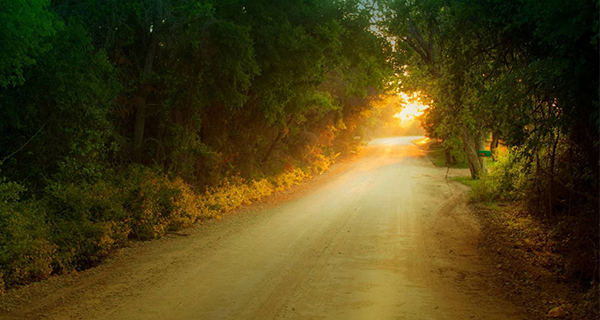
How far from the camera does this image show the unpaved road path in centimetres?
544

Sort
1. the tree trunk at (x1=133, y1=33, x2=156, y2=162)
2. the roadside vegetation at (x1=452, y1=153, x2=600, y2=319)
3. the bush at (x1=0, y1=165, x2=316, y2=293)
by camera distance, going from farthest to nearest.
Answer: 1. the tree trunk at (x1=133, y1=33, x2=156, y2=162)
2. the bush at (x1=0, y1=165, x2=316, y2=293)
3. the roadside vegetation at (x1=452, y1=153, x2=600, y2=319)

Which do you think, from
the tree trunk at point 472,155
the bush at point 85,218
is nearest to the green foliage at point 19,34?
the bush at point 85,218

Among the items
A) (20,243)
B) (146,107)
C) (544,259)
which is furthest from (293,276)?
(146,107)

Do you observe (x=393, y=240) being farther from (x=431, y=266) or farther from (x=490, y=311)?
(x=490, y=311)

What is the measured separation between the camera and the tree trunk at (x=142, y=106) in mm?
11781

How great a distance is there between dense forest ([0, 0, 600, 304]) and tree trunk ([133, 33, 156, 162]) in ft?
0.13

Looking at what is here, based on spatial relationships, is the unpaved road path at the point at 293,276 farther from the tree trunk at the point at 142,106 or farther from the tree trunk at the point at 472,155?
the tree trunk at the point at 472,155

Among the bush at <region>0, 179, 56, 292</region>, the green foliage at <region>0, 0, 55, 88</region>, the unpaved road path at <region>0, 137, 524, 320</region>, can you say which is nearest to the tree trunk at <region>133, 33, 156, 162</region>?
the unpaved road path at <region>0, 137, 524, 320</region>

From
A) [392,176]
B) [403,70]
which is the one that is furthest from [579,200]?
[403,70]

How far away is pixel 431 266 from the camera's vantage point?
23.9ft

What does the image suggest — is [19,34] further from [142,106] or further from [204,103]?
[204,103]

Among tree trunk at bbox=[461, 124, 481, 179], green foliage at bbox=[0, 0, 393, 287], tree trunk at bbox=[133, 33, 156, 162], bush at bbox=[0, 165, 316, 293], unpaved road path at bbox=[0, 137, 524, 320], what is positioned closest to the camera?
unpaved road path at bbox=[0, 137, 524, 320]

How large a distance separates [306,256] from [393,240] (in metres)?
2.24

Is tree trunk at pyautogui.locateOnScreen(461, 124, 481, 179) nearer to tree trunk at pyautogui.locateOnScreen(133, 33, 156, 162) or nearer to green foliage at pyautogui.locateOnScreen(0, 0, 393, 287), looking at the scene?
green foliage at pyautogui.locateOnScreen(0, 0, 393, 287)
